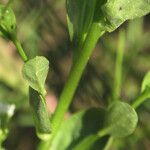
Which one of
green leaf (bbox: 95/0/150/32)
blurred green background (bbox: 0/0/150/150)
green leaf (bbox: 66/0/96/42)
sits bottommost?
blurred green background (bbox: 0/0/150/150)

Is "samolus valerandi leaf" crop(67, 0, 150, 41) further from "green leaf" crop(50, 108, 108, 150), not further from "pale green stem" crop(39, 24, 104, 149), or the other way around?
"green leaf" crop(50, 108, 108, 150)

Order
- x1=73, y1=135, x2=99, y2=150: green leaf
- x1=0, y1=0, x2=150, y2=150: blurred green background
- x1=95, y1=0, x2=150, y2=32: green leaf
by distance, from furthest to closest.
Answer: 1. x1=0, y1=0, x2=150, y2=150: blurred green background
2. x1=73, y1=135, x2=99, y2=150: green leaf
3. x1=95, y1=0, x2=150, y2=32: green leaf

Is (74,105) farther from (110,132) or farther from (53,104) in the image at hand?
(110,132)

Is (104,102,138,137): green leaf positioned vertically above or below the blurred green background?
above

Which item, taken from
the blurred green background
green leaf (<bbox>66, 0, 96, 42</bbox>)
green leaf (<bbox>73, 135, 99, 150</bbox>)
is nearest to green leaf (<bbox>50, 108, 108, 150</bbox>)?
green leaf (<bbox>73, 135, 99, 150</bbox>)

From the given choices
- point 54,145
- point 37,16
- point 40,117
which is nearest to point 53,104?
point 37,16

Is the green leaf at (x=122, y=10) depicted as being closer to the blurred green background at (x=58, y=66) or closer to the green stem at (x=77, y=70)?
the green stem at (x=77, y=70)
